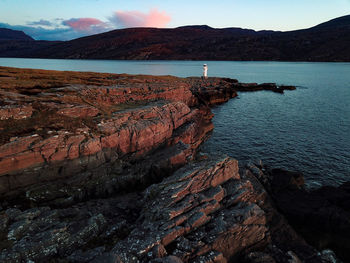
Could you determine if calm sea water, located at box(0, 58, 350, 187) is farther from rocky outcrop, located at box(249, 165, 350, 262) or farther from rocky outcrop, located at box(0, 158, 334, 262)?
rocky outcrop, located at box(0, 158, 334, 262)

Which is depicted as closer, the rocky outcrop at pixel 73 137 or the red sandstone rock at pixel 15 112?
the rocky outcrop at pixel 73 137

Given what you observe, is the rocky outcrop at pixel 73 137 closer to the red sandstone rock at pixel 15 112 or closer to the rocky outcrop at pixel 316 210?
the red sandstone rock at pixel 15 112

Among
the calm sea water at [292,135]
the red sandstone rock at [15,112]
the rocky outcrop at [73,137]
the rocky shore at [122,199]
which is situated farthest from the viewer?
the calm sea water at [292,135]

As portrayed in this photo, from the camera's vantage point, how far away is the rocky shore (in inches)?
460

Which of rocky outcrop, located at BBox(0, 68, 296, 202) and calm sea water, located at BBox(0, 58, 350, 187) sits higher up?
rocky outcrop, located at BBox(0, 68, 296, 202)

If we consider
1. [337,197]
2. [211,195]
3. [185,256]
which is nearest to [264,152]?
[337,197]

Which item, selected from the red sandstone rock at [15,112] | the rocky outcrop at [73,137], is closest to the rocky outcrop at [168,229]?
the rocky outcrop at [73,137]

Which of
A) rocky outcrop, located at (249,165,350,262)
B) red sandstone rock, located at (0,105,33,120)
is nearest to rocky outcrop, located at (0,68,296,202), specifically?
red sandstone rock, located at (0,105,33,120)

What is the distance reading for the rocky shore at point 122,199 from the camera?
11.7 meters

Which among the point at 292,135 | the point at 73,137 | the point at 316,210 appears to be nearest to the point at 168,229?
the point at 73,137

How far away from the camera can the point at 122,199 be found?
1734 cm

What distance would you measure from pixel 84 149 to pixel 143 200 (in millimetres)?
7811

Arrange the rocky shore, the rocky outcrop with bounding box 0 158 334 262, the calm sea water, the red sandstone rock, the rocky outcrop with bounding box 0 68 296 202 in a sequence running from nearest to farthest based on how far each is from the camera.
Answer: the rocky outcrop with bounding box 0 158 334 262 < the rocky shore < the rocky outcrop with bounding box 0 68 296 202 < the red sandstone rock < the calm sea water

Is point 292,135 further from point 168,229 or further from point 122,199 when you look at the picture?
point 168,229
